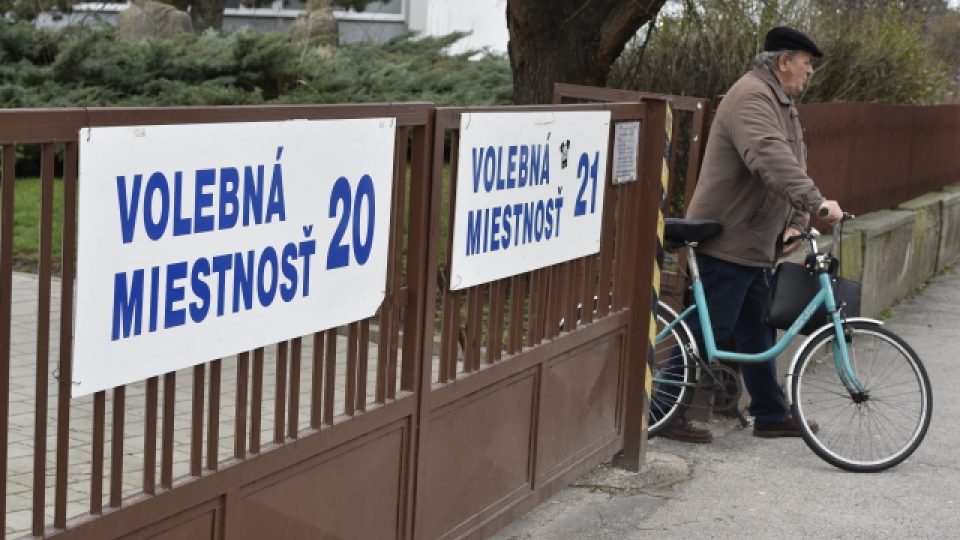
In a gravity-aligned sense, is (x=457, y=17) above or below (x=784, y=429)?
above

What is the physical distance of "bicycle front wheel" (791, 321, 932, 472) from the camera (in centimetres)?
635

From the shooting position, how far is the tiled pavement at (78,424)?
16.1 ft

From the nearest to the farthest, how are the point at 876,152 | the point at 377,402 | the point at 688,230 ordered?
the point at 377,402 < the point at 688,230 < the point at 876,152

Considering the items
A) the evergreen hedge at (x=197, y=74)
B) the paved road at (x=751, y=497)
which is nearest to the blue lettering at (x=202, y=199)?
the paved road at (x=751, y=497)

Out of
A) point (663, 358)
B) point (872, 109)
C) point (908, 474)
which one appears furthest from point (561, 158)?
point (872, 109)

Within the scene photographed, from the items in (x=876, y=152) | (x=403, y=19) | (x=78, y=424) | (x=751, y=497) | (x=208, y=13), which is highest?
(x=403, y=19)

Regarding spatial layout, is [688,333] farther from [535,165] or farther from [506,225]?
[506,225]

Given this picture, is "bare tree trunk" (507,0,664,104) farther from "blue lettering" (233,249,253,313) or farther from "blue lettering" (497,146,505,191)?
"blue lettering" (233,249,253,313)

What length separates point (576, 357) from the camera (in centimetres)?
558

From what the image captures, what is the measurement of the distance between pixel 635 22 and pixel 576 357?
434 cm

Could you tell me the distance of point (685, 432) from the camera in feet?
22.0

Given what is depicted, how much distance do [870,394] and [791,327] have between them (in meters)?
0.48

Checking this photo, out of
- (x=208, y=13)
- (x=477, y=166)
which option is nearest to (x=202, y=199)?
(x=477, y=166)

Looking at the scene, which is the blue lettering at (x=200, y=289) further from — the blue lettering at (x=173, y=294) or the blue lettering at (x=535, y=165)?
the blue lettering at (x=535, y=165)
